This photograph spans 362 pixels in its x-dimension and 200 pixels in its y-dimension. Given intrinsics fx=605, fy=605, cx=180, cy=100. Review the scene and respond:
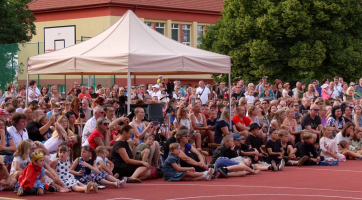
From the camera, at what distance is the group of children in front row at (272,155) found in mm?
12648

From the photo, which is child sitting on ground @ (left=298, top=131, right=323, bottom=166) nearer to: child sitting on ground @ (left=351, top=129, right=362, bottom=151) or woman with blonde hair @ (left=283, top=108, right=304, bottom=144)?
woman with blonde hair @ (left=283, top=108, right=304, bottom=144)

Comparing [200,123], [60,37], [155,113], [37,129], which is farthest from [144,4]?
[37,129]

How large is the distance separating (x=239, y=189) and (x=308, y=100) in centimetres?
942

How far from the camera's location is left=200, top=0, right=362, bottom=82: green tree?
3781 cm

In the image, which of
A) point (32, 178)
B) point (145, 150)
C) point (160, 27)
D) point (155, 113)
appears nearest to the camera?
point (32, 178)

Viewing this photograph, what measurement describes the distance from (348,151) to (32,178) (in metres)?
9.61

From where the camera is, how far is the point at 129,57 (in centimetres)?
1383

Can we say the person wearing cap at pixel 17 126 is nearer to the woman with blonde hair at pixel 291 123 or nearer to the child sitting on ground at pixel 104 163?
the child sitting on ground at pixel 104 163

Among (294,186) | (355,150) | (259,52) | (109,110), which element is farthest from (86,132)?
(259,52)

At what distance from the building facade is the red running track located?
91.3ft

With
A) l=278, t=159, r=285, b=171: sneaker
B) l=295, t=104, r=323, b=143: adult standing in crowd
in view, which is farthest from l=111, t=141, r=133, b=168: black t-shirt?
l=295, t=104, r=323, b=143: adult standing in crowd

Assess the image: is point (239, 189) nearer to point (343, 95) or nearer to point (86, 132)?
point (86, 132)

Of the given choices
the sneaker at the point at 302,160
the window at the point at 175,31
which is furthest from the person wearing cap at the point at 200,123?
the window at the point at 175,31

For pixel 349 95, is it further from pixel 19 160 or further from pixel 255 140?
pixel 19 160
